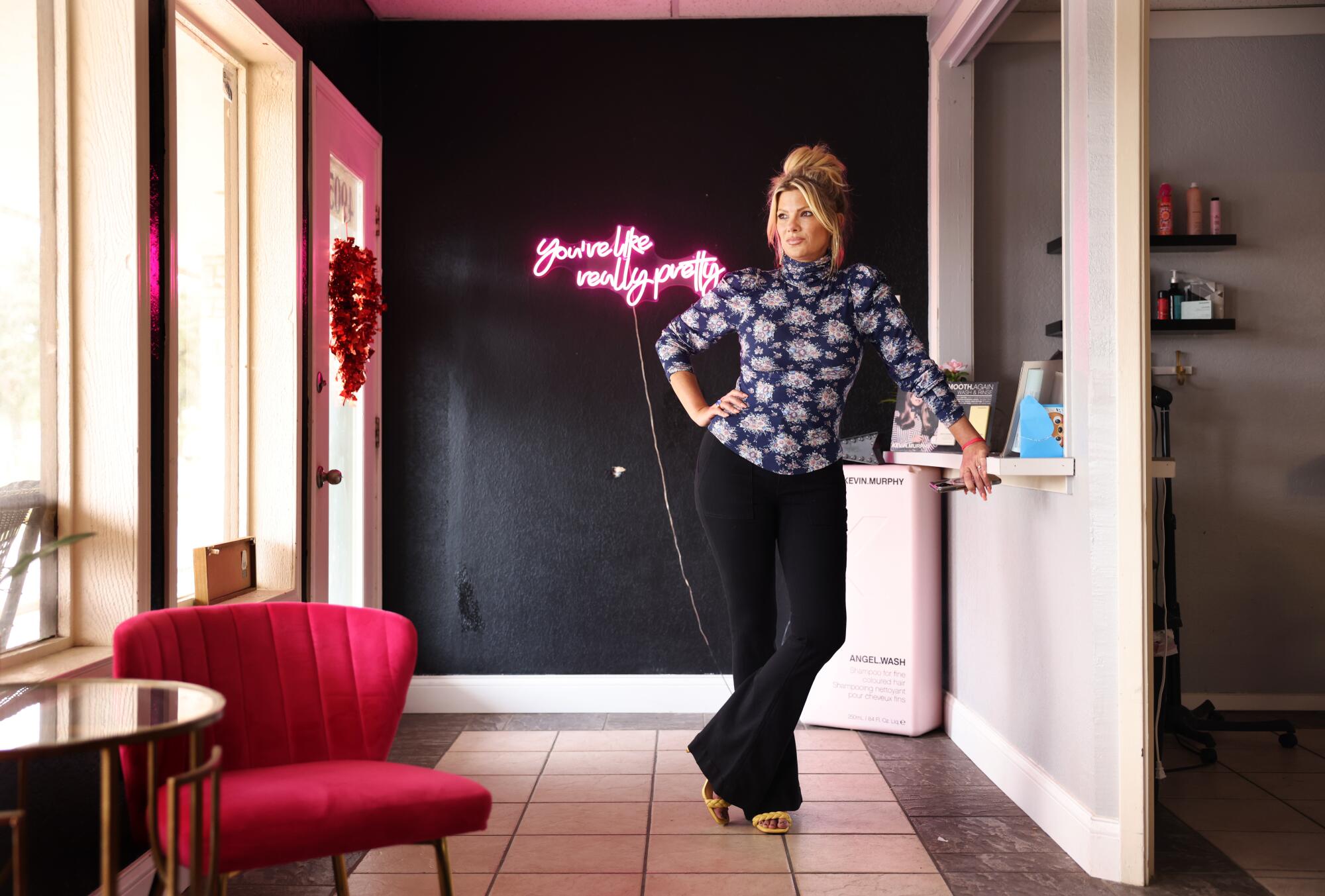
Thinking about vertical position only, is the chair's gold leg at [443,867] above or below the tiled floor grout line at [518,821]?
above

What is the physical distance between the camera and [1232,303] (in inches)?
167

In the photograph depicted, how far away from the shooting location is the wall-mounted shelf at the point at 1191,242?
13.5 feet

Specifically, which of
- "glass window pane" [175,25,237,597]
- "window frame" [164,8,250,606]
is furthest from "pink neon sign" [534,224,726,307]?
"glass window pane" [175,25,237,597]

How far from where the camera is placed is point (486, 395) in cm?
424

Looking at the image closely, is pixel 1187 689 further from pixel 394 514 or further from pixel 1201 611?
A: pixel 394 514

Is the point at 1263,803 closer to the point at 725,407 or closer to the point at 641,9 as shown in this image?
the point at 725,407

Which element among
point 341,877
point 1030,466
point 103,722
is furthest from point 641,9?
point 103,722

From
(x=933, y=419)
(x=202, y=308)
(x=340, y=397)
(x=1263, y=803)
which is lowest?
(x=1263, y=803)

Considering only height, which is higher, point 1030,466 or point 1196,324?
point 1196,324

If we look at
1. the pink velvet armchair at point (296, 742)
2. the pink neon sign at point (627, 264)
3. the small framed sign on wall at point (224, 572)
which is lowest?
the pink velvet armchair at point (296, 742)

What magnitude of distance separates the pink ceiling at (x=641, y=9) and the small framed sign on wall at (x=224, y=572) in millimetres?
2319

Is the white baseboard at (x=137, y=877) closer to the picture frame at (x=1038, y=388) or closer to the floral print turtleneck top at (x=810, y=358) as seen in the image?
the floral print turtleneck top at (x=810, y=358)

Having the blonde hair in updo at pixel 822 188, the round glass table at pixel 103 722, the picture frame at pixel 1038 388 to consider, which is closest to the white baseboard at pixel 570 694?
the picture frame at pixel 1038 388

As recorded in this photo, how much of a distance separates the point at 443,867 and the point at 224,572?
1.47 metres
